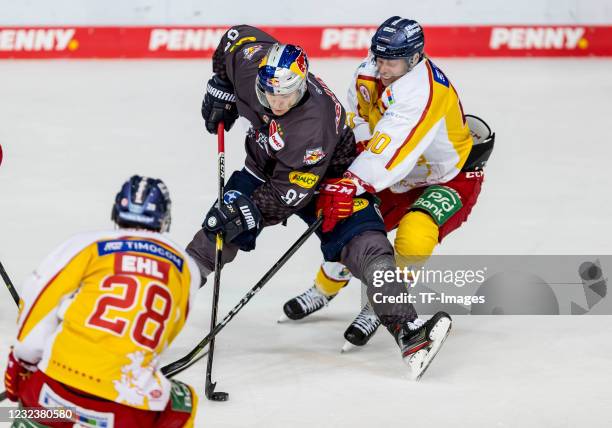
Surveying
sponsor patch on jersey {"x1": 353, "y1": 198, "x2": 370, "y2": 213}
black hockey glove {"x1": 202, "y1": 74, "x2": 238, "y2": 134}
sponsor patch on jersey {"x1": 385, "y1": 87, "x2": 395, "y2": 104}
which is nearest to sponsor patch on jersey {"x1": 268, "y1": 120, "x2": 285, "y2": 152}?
sponsor patch on jersey {"x1": 353, "y1": 198, "x2": 370, "y2": 213}

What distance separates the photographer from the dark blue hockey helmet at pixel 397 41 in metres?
4.44

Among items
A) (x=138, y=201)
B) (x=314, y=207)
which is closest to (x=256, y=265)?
(x=314, y=207)

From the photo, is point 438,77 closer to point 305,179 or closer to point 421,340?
point 305,179

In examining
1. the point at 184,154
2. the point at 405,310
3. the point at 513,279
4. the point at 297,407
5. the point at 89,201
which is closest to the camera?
the point at 297,407

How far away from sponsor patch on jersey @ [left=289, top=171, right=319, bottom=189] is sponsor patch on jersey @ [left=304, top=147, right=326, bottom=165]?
0.05 metres

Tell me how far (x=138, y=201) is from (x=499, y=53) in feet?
22.0

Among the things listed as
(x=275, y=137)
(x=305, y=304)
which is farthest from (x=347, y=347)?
(x=275, y=137)

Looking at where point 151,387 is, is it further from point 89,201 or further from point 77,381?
point 89,201

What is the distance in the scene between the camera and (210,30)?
9.01m

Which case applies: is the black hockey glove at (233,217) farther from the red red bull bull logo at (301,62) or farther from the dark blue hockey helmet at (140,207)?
the dark blue hockey helmet at (140,207)

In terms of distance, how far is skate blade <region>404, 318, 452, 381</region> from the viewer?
4.13 metres

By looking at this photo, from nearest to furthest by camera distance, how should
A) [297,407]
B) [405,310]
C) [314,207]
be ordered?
[297,407], [405,310], [314,207]

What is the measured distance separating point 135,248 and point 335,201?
1.51 metres

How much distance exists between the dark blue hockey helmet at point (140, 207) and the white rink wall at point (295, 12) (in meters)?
6.22
